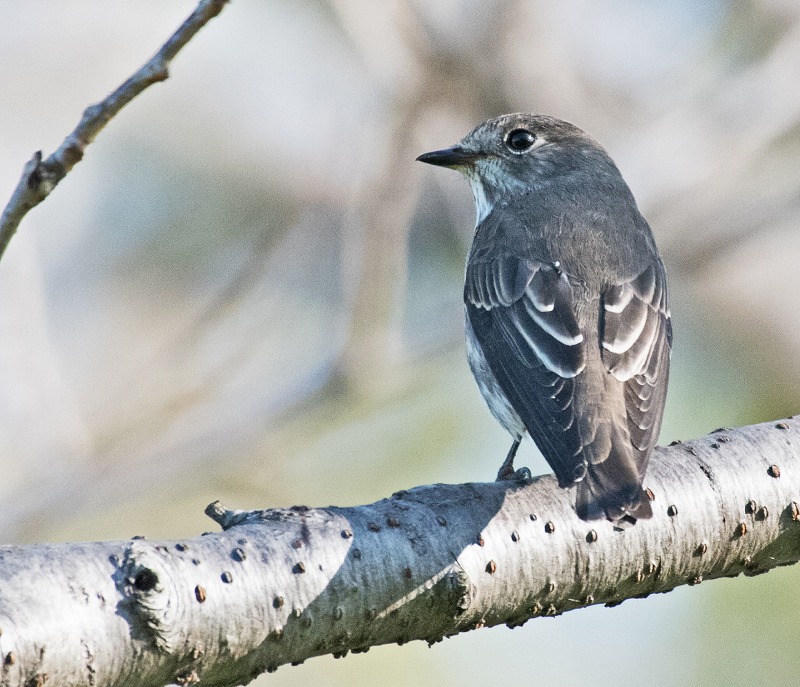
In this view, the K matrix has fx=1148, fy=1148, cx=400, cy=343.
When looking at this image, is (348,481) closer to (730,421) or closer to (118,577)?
(730,421)

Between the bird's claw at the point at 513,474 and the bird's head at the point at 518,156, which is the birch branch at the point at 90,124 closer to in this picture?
the bird's claw at the point at 513,474

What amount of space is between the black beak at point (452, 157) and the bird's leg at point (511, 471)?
1.56 m

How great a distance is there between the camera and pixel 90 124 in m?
2.06

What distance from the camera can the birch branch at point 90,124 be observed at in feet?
6.50

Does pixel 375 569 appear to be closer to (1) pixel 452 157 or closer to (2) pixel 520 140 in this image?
(1) pixel 452 157

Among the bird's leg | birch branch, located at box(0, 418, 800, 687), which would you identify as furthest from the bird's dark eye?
birch branch, located at box(0, 418, 800, 687)

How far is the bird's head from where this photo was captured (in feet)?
19.0

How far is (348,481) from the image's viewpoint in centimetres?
650

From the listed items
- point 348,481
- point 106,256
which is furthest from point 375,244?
point 106,256

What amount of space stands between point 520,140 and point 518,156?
0.09 m

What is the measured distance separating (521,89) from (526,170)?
5.18 feet

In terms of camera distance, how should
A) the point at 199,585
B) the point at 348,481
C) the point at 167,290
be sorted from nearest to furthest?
the point at 199,585 → the point at 348,481 → the point at 167,290

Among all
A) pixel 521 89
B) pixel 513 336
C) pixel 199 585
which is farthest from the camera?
pixel 521 89

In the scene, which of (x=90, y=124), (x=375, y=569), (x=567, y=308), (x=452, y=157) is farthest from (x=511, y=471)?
(x=90, y=124)
